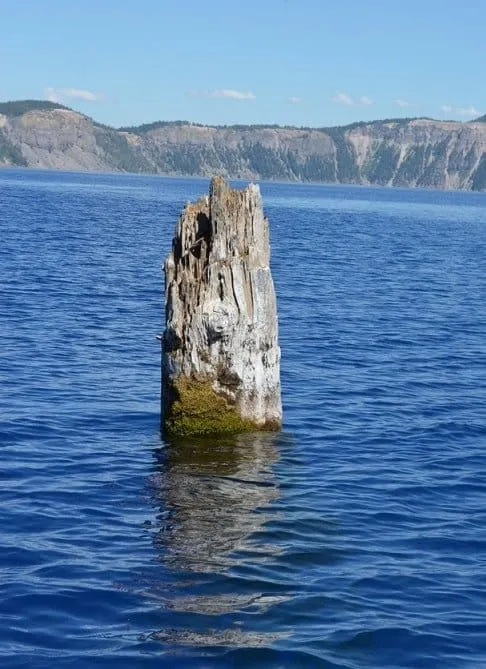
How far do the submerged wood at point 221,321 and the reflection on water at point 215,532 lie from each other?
2.14ft

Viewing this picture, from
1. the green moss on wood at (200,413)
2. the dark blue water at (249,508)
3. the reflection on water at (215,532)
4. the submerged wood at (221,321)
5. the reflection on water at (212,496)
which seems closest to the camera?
the dark blue water at (249,508)

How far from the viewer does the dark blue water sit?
11742 millimetres

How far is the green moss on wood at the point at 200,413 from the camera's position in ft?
62.8

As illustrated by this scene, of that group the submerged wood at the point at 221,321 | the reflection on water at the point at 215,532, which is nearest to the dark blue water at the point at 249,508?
the reflection on water at the point at 215,532

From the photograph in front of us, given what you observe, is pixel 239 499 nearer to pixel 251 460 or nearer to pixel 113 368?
pixel 251 460

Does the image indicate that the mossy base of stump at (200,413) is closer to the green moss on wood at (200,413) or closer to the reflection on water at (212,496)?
the green moss on wood at (200,413)

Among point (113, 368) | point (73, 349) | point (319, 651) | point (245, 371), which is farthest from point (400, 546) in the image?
point (73, 349)

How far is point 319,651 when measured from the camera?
37.3ft

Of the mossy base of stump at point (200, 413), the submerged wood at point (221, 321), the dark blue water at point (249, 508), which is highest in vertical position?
the submerged wood at point (221, 321)

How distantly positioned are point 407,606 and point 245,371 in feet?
23.5

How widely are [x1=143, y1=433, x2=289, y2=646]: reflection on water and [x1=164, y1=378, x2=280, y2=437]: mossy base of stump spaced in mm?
275

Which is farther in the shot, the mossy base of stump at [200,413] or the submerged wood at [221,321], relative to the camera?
the mossy base of stump at [200,413]

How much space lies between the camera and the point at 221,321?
61.6 ft

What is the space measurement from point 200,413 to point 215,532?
4782 millimetres
